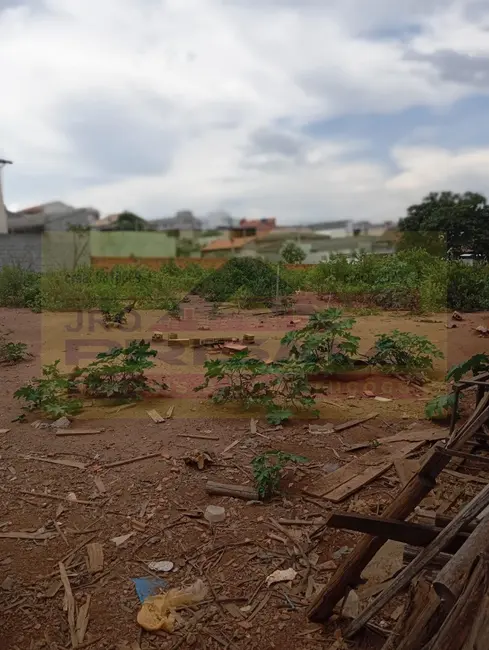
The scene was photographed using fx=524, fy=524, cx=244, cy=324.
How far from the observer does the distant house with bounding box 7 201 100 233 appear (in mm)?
13508

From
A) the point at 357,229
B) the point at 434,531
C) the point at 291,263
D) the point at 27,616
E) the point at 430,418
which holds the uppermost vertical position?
the point at 357,229

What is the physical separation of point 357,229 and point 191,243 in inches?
170

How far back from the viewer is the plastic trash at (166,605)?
2.04m

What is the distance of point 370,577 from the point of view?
2.27m

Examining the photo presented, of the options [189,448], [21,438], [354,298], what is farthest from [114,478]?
[354,298]

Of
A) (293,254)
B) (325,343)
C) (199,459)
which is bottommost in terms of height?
(199,459)

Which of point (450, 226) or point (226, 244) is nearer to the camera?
point (450, 226)

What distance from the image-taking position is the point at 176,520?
8.94ft

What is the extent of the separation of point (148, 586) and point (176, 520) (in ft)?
1.59

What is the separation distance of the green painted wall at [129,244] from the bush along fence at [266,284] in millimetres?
1147

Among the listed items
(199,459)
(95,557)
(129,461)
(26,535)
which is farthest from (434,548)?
(129,461)

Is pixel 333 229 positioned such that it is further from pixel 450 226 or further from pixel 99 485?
pixel 99 485

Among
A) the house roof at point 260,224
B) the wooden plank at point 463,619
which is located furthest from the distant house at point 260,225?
the wooden plank at point 463,619

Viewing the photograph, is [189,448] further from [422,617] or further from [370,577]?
[422,617]
